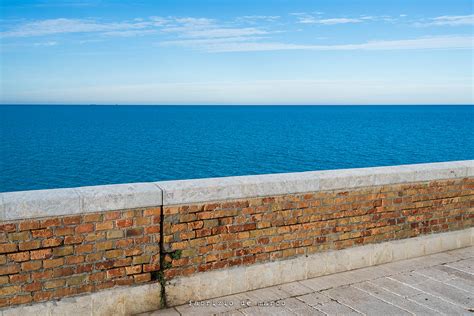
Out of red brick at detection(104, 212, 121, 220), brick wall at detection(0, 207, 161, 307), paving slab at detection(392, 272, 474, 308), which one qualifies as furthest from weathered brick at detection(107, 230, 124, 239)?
paving slab at detection(392, 272, 474, 308)

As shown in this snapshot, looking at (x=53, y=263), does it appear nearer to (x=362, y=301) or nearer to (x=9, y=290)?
(x=9, y=290)

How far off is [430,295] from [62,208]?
13.0ft

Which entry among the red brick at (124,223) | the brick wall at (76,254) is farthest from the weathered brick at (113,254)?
the red brick at (124,223)

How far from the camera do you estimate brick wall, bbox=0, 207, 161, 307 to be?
157 inches

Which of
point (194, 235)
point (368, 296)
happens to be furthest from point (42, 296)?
point (368, 296)

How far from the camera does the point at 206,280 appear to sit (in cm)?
488

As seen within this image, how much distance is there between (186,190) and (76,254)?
1.18 meters

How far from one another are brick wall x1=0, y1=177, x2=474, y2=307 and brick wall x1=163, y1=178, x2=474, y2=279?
0.04 feet

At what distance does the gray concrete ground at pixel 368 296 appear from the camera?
469cm

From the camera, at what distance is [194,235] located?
477cm

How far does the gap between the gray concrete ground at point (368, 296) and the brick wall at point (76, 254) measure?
0.59 metres

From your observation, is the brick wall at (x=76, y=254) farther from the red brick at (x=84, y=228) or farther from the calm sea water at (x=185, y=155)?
the calm sea water at (x=185, y=155)

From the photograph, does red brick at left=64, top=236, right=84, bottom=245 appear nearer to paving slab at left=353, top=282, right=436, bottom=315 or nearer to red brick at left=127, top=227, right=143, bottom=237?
red brick at left=127, top=227, right=143, bottom=237

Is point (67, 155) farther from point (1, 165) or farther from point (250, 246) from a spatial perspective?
point (250, 246)
